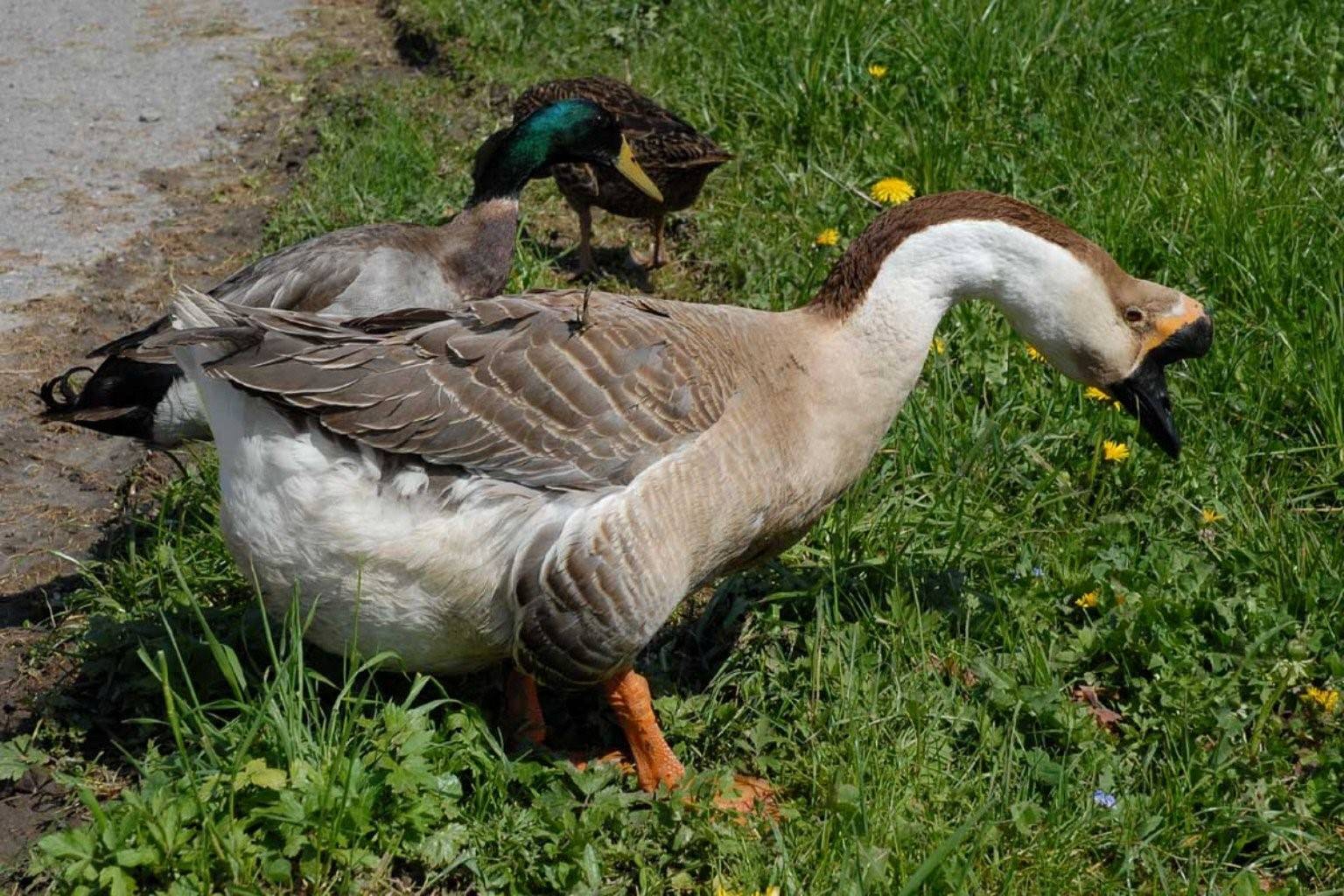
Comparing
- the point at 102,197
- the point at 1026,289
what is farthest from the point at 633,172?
the point at 102,197

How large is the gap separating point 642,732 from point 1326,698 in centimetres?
177

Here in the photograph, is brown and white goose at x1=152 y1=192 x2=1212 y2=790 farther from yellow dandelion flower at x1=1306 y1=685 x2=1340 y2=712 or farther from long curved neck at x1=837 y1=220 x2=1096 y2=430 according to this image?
yellow dandelion flower at x1=1306 y1=685 x2=1340 y2=712

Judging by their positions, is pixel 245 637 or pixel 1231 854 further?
pixel 245 637

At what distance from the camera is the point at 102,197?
674cm

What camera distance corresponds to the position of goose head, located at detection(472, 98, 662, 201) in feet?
17.7

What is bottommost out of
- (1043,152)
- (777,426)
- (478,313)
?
(1043,152)

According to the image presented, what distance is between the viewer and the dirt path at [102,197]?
172 inches

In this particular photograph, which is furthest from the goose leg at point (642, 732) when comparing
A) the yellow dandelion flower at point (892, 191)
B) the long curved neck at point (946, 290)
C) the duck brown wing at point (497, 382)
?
the yellow dandelion flower at point (892, 191)

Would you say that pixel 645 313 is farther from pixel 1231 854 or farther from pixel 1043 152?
pixel 1043 152

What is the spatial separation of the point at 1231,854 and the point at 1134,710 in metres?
0.48

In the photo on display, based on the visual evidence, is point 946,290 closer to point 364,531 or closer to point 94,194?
point 364,531

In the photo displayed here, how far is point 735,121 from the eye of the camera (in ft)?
22.1

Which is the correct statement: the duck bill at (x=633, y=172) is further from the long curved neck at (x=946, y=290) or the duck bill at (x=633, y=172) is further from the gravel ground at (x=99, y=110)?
the gravel ground at (x=99, y=110)

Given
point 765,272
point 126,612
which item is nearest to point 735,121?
point 765,272
